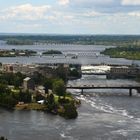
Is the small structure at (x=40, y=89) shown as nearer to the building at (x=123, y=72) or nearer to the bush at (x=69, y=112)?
the bush at (x=69, y=112)

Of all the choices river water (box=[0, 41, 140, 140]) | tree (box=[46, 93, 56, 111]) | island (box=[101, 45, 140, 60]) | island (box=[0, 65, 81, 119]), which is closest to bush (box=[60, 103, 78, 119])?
island (box=[0, 65, 81, 119])

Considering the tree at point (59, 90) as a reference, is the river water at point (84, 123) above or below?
below

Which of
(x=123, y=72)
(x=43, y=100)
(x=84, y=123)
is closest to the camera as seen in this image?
(x=84, y=123)

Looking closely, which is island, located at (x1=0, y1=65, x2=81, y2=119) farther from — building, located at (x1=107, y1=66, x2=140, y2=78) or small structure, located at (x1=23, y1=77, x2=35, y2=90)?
building, located at (x1=107, y1=66, x2=140, y2=78)

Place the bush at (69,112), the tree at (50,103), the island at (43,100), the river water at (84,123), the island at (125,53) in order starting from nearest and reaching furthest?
the river water at (84,123) → the bush at (69,112) → the island at (43,100) → the tree at (50,103) → the island at (125,53)

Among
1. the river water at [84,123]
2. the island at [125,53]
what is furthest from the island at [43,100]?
the island at [125,53]

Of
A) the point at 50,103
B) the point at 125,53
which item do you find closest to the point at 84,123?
the point at 50,103

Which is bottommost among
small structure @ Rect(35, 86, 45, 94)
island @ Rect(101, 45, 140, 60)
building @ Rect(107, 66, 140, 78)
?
island @ Rect(101, 45, 140, 60)

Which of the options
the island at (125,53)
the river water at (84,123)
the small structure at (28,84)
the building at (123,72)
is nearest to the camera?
the river water at (84,123)

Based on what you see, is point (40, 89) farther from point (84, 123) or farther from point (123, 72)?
point (123, 72)

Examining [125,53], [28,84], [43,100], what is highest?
[28,84]

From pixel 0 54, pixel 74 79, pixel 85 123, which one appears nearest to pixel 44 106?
pixel 85 123

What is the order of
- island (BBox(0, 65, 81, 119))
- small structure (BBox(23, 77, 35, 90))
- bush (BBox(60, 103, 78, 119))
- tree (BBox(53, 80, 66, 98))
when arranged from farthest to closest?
small structure (BBox(23, 77, 35, 90)) → tree (BBox(53, 80, 66, 98)) → island (BBox(0, 65, 81, 119)) → bush (BBox(60, 103, 78, 119))

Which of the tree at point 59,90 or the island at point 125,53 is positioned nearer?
the tree at point 59,90
